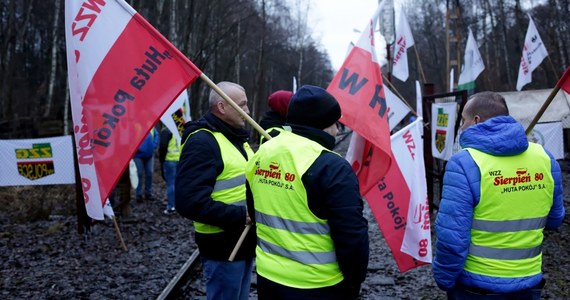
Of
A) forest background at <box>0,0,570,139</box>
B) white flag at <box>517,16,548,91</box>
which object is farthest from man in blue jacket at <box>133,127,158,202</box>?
white flag at <box>517,16,548,91</box>

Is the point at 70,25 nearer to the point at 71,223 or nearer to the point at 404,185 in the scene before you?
the point at 404,185

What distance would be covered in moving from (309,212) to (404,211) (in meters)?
2.73

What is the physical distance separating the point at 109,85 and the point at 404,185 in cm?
307

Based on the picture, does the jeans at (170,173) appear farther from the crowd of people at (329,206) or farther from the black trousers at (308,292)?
the black trousers at (308,292)

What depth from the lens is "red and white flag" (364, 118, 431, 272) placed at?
16.3 ft

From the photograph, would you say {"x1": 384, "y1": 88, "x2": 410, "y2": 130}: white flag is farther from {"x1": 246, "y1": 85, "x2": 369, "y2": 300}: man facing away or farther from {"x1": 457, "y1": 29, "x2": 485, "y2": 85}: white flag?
{"x1": 457, "y1": 29, "x2": 485, "y2": 85}: white flag

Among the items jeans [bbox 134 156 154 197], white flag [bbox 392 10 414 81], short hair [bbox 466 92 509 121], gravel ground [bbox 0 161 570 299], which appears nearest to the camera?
short hair [bbox 466 92 509 121]

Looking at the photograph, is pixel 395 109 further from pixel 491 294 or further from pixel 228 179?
pixel 491 294

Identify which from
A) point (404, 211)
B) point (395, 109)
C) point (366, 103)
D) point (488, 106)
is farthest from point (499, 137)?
point (395, 109)

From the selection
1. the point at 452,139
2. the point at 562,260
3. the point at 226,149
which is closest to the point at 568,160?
the point at 452,139

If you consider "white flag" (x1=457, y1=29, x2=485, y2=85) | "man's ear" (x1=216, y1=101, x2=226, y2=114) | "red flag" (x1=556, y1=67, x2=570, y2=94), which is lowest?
"man's ear" (x1=216, y1=101, x2=226, y2=114)

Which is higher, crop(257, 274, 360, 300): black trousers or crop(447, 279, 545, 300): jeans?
crop(257, 274, 360, 300): black trousers

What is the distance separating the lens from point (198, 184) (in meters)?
3.30

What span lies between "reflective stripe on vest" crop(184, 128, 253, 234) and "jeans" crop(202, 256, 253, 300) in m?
0.24
